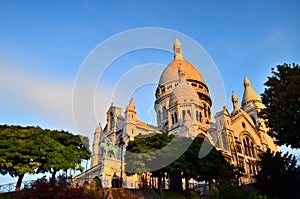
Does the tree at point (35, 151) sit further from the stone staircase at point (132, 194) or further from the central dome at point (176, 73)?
the central dome at point (176, 73)

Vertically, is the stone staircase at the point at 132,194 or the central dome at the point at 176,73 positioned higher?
the central dome at the point at 176,73

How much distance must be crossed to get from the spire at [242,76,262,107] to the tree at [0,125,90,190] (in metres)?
41.1

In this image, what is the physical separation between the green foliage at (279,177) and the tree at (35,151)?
16.1 m

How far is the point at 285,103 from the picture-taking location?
50.9ft

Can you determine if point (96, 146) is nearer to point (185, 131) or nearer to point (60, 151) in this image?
point (185, 131)

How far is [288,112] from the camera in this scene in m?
15.4

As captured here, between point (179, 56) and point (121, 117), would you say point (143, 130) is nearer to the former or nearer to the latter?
point (121, 117)

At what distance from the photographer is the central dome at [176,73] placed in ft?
192

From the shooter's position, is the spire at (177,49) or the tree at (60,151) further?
the spire at (177,49)

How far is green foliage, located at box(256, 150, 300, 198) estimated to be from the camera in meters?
17.6

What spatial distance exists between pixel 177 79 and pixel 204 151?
105 ft

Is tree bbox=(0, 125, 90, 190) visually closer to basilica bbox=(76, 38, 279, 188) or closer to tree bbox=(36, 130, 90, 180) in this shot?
tree bbox=(36, 130, 90, 180)

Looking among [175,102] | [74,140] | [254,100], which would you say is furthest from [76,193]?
[254,100]

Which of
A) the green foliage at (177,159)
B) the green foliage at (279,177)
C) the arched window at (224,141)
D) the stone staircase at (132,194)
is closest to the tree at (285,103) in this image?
the green foliage at (279,177)
